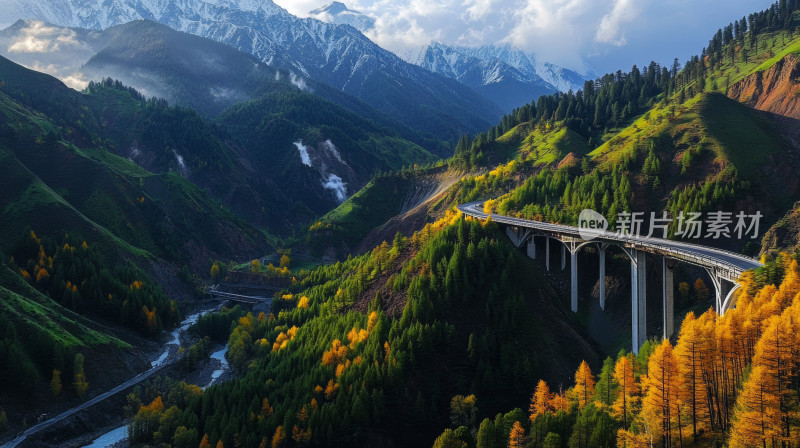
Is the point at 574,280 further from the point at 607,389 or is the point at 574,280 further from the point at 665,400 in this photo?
the point at 665,400

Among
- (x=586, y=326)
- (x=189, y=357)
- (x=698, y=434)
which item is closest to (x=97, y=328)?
(x=189, y=357)

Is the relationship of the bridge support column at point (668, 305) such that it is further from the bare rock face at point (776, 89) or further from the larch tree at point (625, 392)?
the bare rock face at point (776, 89)

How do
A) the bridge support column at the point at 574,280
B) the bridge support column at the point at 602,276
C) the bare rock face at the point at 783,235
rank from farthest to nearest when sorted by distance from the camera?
1. the bridge support column at the point at 574,280
2. the bridge support column at the point at 602,276
3. the bare rock face at the point at 783,235

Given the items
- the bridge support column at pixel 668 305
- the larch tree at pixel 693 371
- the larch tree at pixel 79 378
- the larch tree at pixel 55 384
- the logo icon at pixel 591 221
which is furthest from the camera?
the logo icon at pixel 591 221

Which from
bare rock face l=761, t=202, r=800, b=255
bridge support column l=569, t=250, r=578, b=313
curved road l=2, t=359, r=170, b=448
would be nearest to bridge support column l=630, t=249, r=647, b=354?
bridge support column l=569, t=250, r=578, b=313

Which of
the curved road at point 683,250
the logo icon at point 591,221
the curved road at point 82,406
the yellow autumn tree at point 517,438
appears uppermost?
the logo icon at point 591,221

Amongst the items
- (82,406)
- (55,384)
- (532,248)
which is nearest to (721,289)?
(532,248)

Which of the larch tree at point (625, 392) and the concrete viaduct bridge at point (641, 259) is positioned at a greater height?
the concrete viaduct bridge at point (641, 259)

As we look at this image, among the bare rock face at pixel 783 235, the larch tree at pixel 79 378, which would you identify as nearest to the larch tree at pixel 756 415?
the bare rock face at pixel 783 235
